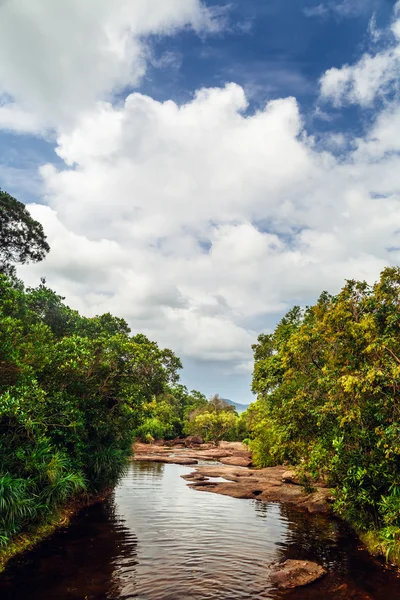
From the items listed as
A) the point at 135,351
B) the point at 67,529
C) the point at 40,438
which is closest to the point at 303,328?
the point at 135,351

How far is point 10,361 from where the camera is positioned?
15.1 m

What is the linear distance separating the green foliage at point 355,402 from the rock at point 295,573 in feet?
10.6

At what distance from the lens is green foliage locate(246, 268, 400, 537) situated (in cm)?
1478

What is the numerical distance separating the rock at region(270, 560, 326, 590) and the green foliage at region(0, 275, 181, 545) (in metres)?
9.07

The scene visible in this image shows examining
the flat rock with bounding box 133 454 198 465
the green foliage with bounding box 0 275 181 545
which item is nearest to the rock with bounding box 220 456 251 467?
the flat rock with bounding box 133 454 198 465

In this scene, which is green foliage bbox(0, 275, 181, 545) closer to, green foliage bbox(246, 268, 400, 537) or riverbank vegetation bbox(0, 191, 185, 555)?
riverbank vegetation bbox(0, 191, 185, 555)

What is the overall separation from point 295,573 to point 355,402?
6.56 metres

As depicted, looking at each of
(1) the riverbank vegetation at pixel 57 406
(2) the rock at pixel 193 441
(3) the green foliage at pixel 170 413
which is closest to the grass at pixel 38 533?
(1) the riverbank vegetation at pixel 57 406

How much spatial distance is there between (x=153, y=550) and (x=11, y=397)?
28.2 feet

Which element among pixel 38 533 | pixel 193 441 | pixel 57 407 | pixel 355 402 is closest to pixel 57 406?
pixel 57 407

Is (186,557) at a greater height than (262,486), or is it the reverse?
(186,557)

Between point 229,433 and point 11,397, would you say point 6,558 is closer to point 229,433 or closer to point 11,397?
point 11,397

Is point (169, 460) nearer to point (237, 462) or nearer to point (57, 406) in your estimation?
point (237, 462)

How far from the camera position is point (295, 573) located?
1384cm
